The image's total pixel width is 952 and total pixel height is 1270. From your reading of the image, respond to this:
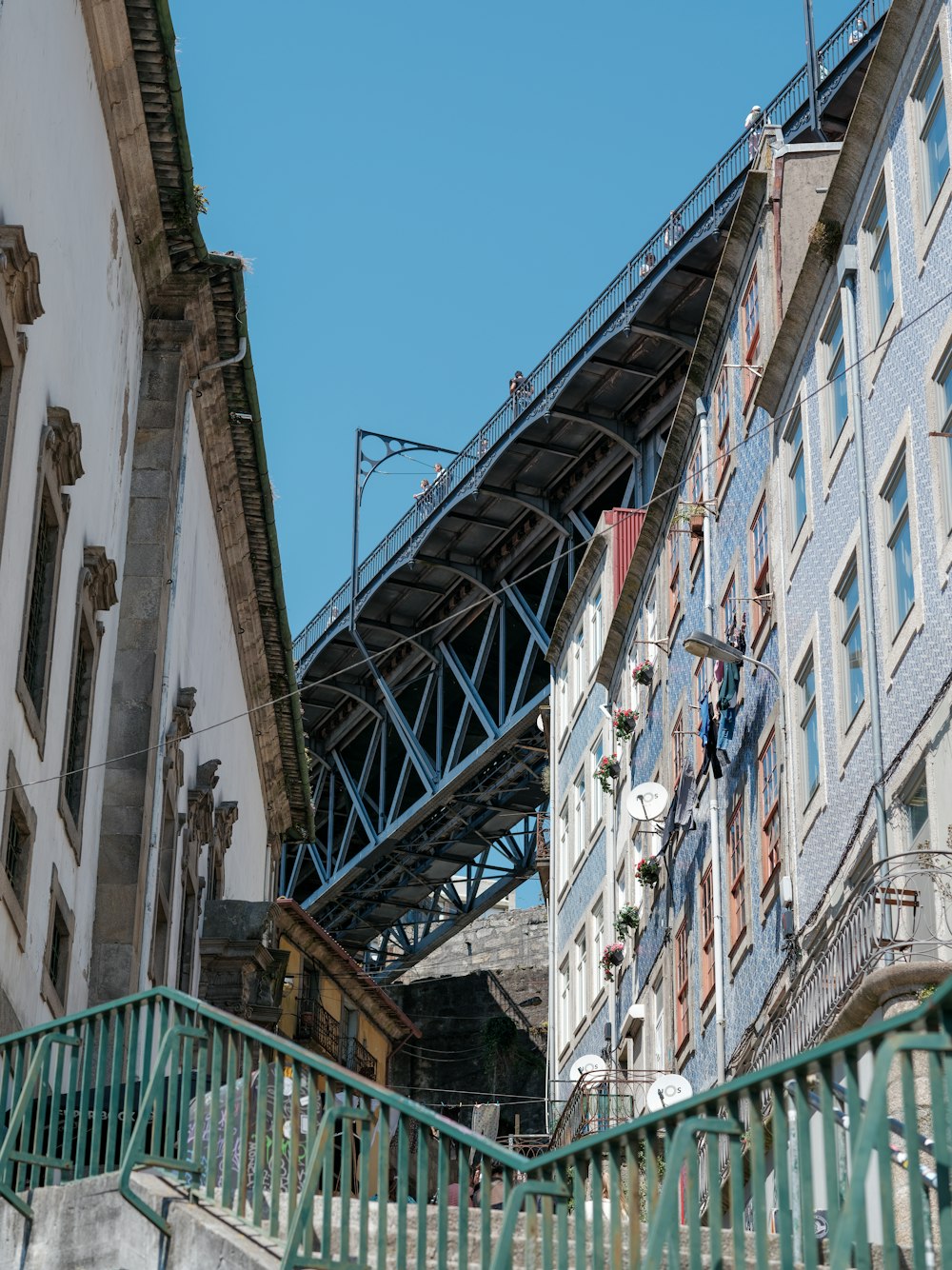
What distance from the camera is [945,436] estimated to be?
18.5m

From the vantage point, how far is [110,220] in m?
23.5

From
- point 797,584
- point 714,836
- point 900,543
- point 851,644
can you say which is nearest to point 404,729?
point 714,836

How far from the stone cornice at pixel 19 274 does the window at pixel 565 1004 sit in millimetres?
24383

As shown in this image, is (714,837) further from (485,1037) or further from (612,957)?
(485,1037)

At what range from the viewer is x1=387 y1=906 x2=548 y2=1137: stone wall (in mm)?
54375

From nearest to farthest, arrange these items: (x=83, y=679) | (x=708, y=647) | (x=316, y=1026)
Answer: (x=83, y=679)
(x=708, y=647)
(x=316, y=1026)

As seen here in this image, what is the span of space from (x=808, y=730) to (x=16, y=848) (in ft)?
28.9

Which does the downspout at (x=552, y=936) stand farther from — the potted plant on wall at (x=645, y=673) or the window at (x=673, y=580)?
the window at (x=673, y=580)

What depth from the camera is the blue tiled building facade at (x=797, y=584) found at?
63.4 feet

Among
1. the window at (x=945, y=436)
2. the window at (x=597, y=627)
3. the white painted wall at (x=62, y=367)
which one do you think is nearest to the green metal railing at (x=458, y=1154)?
the window at (x=945, y=436)

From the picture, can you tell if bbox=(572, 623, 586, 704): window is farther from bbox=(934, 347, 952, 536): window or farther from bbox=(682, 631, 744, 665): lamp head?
bbox=(934, 347, 952, 536): window

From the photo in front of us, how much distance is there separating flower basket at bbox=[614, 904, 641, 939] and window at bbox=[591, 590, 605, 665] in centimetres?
808

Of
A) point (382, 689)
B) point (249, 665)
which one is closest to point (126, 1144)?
point (249, 665)

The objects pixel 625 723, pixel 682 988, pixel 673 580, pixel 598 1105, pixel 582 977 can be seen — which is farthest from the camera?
pixel 582 977
